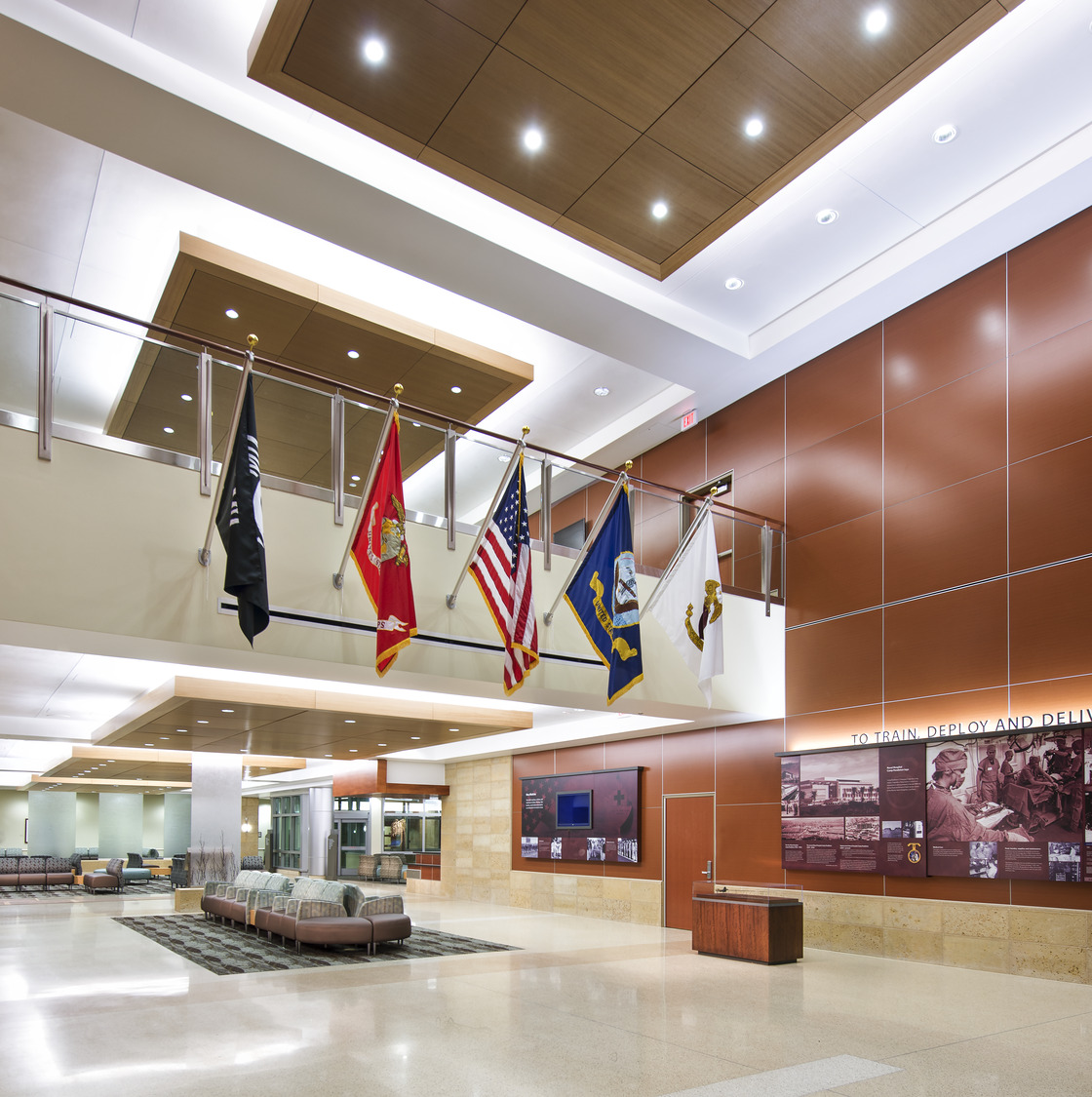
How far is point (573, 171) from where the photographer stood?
10.7m

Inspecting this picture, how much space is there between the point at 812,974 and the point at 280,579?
7.19 m

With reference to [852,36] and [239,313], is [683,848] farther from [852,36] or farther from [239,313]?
[852,36]

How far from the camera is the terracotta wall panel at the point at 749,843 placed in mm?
13773

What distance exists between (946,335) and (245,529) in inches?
367

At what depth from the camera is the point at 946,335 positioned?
40.4ft

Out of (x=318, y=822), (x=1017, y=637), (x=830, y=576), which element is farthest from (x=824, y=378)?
(x=318, y=822)

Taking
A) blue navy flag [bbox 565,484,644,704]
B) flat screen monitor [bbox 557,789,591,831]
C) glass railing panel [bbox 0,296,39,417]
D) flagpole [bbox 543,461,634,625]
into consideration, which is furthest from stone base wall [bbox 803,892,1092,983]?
glass railing panel [bbox 0,296,39,417]

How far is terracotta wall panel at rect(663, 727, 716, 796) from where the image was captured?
15539 millimetres

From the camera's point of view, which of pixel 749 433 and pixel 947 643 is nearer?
pixel 947 643

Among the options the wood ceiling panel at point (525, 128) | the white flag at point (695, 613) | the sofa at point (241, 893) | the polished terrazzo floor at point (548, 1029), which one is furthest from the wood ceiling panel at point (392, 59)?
the sofa at point (241, 893)

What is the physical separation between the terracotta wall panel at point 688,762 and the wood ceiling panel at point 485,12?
10928 mm

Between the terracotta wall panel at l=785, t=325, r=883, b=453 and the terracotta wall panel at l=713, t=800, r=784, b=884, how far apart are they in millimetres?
5558

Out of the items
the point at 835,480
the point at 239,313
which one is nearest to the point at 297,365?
the point at 239,313

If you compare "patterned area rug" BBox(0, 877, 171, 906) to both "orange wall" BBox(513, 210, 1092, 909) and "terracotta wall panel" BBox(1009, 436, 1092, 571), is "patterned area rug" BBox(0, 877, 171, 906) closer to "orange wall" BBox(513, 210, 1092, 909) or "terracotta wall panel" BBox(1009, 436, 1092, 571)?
"orange wall" BBox(513, 210, 1092, 909)
